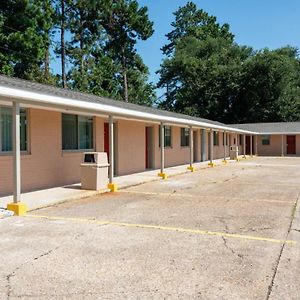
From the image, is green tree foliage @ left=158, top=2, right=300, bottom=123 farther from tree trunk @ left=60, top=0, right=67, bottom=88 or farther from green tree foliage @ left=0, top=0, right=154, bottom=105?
tree trunk @ left=60, top=0, right=67, bottom=88

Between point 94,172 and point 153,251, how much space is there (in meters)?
6.05

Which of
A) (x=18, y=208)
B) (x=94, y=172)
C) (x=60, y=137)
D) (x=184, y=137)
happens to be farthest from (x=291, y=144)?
(x=18, y=208)

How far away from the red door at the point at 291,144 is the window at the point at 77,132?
27351 millimetres

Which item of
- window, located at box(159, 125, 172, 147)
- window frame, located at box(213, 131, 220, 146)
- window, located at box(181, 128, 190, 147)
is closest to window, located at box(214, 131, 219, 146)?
window frame, located at box(213, 131, 220, 146)

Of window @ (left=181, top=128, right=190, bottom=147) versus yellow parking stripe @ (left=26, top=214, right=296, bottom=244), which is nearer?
yellow parking stripe @ (left=26, top=214, right=296, bottom=244)

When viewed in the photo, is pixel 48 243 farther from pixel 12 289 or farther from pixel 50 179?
pixel 50 179

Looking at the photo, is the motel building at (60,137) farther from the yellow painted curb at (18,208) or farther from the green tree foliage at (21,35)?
the green tree foliage at (21,35)

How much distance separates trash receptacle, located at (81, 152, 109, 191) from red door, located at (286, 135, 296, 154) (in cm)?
2905

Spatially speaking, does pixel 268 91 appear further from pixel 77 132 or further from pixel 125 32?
pixel 77 132

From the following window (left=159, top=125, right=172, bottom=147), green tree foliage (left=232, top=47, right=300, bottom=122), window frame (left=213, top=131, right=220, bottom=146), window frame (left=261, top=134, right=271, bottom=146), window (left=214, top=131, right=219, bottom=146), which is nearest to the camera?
window (left=159, top=125, right=172, bottom=147)

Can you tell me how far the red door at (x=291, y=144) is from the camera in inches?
1436

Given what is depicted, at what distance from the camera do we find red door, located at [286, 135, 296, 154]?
36.5m

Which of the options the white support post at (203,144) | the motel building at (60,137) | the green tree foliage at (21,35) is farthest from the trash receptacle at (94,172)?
the green tree foliage at (21,35)

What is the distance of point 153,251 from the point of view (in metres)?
5.14
